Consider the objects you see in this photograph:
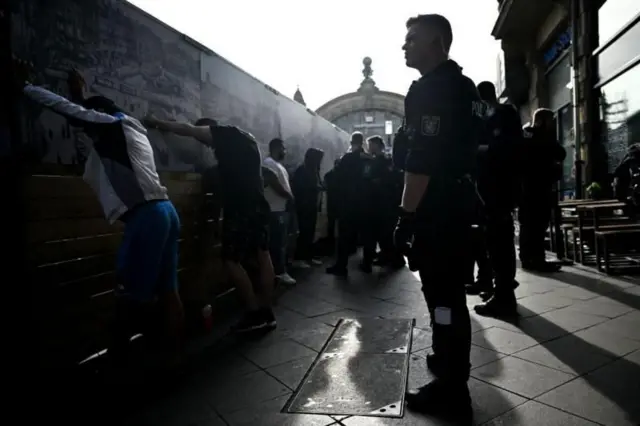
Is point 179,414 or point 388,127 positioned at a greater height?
point 388,127

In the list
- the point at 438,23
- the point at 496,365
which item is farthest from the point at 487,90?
the point at 496,365

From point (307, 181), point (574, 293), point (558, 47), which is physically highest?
point (558, 47)

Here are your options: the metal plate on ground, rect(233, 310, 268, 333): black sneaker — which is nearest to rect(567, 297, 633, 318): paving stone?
the metal plate on ground

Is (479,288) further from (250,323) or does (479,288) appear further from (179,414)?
(179,414)

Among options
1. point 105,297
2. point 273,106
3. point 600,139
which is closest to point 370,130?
point 600,139

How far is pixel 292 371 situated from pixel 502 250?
7.50ft

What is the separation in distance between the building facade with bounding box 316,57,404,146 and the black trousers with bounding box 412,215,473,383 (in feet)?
85.8

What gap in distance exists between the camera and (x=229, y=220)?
11.6 feet

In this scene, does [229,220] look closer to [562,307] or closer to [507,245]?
[507,245]

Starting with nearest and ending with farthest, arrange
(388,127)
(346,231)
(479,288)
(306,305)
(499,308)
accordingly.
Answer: (499,308)
(306,305)
(479,288)
(346,231)
(388,127)

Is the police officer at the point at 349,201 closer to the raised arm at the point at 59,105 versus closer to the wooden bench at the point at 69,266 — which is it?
the wooden bench at the point at 69,266

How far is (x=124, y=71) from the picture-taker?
10.3ft

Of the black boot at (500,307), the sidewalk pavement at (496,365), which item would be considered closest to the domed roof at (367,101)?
the sidewalk pavement at (496,365)

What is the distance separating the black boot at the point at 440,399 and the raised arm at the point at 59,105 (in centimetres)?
217
